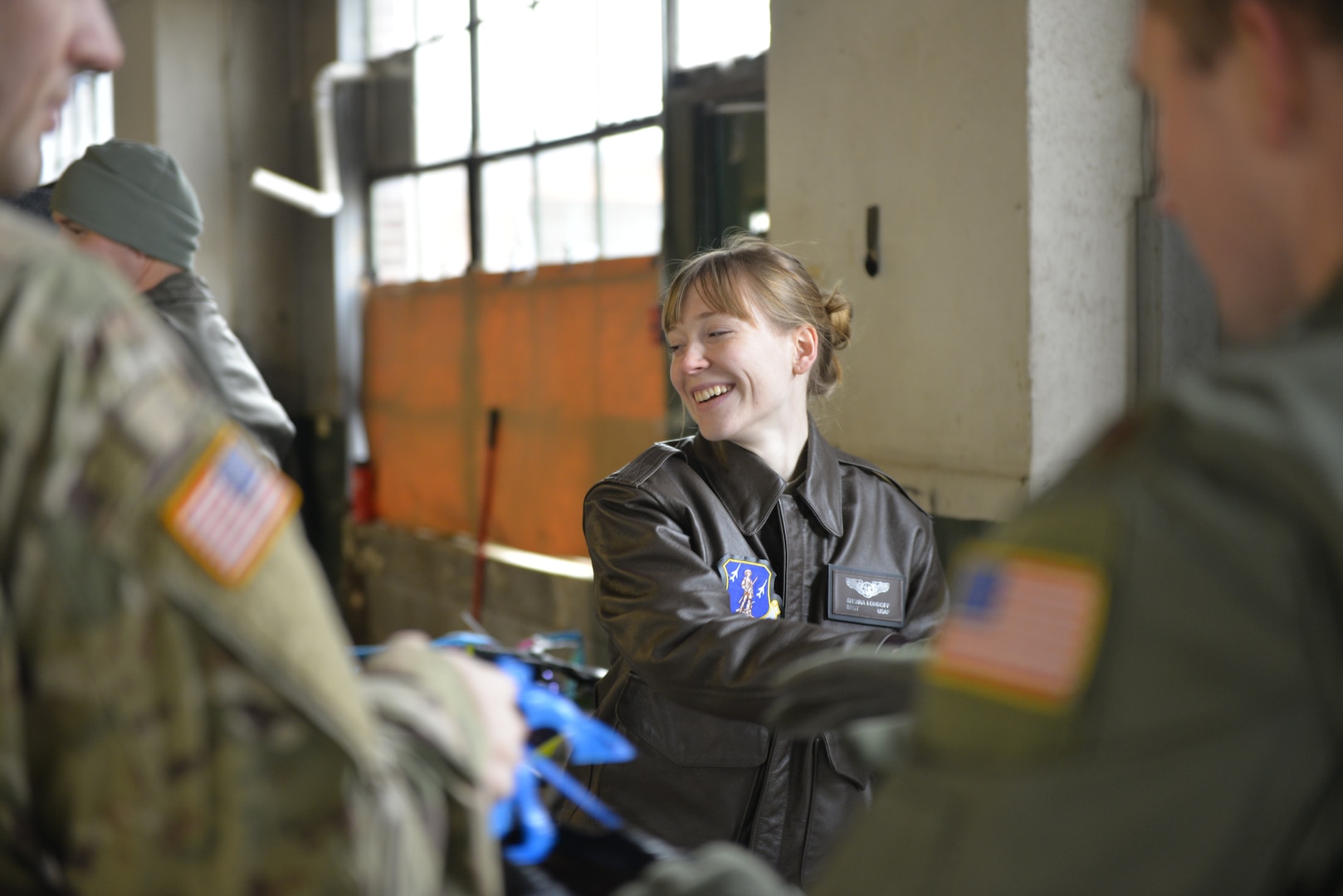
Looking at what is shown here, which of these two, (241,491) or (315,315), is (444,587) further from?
(241,491)

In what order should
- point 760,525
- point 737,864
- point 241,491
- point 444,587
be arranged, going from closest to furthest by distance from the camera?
point 241,491 → point 737,864 → point 760,525 → point 444,587

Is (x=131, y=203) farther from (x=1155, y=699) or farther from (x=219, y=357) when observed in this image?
(x=1155, y=699)

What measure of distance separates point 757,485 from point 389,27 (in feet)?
16.1

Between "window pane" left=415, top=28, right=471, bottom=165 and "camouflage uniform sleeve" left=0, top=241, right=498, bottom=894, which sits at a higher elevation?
"window pane" left=415, top=28, right=471, bottom=165

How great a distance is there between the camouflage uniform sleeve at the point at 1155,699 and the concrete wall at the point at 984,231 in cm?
226

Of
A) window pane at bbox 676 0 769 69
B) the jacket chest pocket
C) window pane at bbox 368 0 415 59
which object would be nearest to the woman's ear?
the jacket chest pocket

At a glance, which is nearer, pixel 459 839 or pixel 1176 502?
pixel 1176 502

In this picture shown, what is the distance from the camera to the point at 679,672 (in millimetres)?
1632

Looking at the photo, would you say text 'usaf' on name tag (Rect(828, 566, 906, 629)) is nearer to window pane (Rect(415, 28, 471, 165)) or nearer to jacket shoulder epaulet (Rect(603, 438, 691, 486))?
jacket shoulder epaulet (Rect(603, 438, 691, 486))

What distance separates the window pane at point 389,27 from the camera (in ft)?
19.0

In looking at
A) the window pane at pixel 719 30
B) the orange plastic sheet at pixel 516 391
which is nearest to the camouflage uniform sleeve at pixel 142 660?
the window pane at pixel 719 30

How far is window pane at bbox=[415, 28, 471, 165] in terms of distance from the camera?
5449 mm

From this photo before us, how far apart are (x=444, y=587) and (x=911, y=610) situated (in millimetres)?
3951

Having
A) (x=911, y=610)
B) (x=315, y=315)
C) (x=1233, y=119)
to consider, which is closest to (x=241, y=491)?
(x=1233, y=119)
